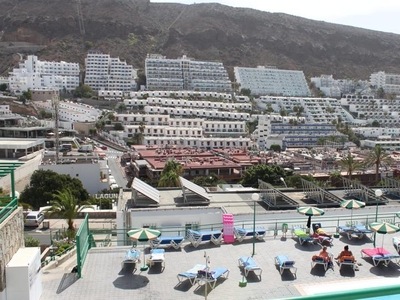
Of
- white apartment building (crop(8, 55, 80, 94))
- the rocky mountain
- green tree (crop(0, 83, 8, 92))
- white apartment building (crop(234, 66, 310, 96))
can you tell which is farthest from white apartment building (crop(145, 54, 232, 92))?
green tree (crop(0, 83, 8, 92))

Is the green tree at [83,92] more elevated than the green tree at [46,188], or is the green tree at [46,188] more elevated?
the green tree at [83,92]

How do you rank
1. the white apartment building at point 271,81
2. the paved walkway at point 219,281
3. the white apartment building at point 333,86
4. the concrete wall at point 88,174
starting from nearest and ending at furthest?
the paved walkway at point 219,281
the concrete wall at point 88,174
the white apartment building at point 271,81
the white apartment building at point 333,86

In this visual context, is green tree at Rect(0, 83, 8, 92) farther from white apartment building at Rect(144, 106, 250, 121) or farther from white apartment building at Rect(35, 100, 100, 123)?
white apartment building at Rect(144, 106, 250, 121)

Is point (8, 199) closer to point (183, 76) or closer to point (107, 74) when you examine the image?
point (107, 74)

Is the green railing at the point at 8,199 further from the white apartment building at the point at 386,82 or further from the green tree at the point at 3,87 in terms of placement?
the white apartment building at the point at 386,82

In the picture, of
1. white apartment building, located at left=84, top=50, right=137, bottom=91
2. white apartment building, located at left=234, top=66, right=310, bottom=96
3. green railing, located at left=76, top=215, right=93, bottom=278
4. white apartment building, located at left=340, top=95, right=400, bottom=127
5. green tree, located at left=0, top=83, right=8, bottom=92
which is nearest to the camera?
green railing, located at left=76, top=215, right=93, bottom=278

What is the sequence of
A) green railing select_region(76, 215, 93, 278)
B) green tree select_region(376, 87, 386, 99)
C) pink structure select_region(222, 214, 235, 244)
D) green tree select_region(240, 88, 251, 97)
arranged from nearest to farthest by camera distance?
green railing select_region(76, 215, 93, 278) → pink structure select_region(222, 214, 235, 244) → green tree select_region(240, 88, 251, 97) → green tree select_region(376, 87, 386, 99)

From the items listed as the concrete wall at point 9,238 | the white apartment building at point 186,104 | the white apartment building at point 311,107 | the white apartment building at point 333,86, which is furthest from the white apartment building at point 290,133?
the concrete wall at point 9,238
